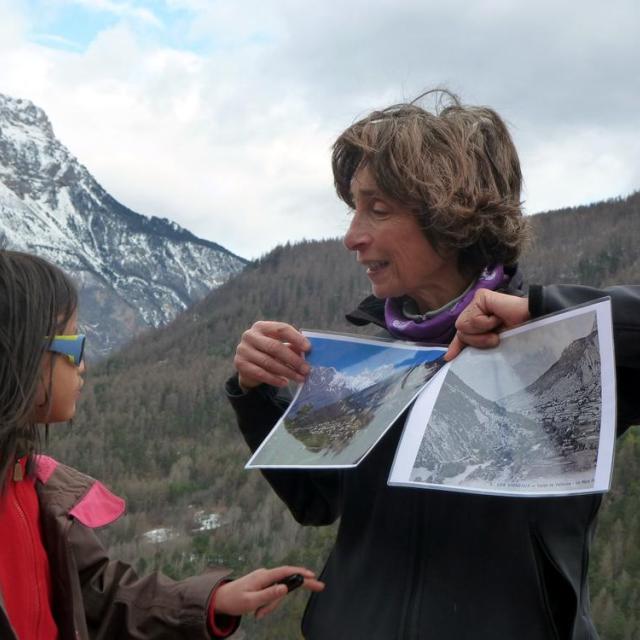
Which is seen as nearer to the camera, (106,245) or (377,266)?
(377,266)

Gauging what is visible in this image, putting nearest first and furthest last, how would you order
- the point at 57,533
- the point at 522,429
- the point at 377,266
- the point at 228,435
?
the point at 522,429 < the point at 377,266 < the point at 57,533 < the point at 228,435

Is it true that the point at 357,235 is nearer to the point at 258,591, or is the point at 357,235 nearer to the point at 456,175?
the point at 456,175

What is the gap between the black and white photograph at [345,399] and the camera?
165cm

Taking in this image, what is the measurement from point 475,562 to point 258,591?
0.52 meters

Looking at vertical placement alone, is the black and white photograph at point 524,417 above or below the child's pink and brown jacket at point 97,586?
above

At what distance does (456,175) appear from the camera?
1.83m

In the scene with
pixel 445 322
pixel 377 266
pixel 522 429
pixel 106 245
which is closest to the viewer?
pixel 522 429

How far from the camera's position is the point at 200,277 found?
142 m

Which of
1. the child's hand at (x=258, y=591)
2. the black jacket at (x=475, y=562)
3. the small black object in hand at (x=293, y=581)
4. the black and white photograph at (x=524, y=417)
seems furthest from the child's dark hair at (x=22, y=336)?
the black and white photograph at (x=524, y=417)

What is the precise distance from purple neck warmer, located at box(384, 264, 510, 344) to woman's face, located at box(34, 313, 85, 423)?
2.65 feet

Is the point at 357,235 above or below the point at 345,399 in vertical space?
above

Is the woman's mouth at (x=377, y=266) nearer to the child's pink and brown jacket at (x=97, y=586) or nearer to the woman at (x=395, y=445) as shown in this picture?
the woman at (x=395, y=445)

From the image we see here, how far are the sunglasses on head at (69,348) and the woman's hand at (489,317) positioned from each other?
0.95 meters

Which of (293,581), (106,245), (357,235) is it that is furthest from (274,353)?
(106,245)
